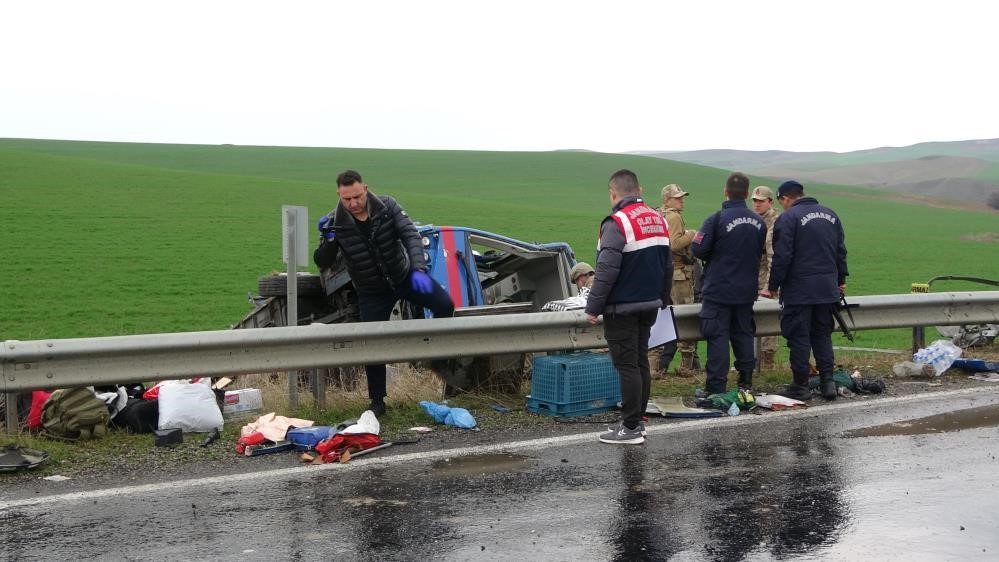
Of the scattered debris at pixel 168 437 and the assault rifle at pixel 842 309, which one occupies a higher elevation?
the assault rifle at pixel 842 309

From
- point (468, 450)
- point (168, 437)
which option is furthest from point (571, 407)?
point (168, 437)

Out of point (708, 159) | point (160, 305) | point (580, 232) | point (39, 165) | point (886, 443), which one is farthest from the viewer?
point (708, 159)

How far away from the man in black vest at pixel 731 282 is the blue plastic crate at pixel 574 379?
0.94 m

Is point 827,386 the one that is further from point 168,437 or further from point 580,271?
point 168,437

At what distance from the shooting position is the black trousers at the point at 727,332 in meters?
8.34

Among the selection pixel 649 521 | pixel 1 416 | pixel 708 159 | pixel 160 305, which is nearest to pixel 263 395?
pixel 1 416

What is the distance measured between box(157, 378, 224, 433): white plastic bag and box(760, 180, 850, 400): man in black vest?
4.25 metres

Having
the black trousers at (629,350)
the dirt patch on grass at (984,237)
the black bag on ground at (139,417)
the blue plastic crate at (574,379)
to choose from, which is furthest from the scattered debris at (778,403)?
the dirt patch on grass at (984,237)

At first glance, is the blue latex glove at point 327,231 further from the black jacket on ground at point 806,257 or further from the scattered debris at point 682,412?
the black jacket on ground at point 806,257

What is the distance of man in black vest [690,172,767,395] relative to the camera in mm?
8367

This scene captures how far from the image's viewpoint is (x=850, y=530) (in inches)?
192

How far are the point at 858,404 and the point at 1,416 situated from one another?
5.98 metres

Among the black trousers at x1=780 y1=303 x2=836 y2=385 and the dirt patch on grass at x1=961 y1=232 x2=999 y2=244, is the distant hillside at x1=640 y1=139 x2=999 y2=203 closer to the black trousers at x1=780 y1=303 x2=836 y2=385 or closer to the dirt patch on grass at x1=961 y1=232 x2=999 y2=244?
the dirt patch on grass at x1=961 y1=232 x2=999 y2=244

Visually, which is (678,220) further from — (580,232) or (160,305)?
(580,232)
